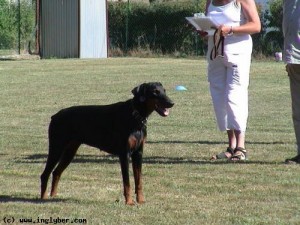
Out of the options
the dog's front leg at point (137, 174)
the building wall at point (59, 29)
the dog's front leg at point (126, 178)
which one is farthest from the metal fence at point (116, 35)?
the dog's front leg at point (126, 178)

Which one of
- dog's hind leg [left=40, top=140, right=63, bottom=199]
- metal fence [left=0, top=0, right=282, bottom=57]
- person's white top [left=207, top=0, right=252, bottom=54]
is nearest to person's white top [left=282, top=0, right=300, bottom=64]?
person's white top [left=207, top=0, right=252, bottom=54]

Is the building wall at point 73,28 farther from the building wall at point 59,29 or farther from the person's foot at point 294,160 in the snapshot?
the person's foot at point 294,160

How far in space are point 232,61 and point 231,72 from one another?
0.48 feet

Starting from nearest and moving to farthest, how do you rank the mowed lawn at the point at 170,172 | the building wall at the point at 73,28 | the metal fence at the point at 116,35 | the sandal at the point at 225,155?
1. the mowed lawn at the point at 170,172
2. the sandal at the point at 225,155
3. the building wall at the point at 73,28
4. the metal fence at the point at 116,35

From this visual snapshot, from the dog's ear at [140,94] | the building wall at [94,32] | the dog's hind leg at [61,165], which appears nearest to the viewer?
the dog's ear at [140,94]

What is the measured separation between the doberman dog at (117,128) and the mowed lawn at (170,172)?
1.07 ft

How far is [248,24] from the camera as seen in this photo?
9.54m

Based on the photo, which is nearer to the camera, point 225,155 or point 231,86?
point 231,86

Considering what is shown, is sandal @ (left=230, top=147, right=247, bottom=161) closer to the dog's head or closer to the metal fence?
the dog's head

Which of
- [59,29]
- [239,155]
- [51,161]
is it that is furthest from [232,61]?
[59,29]

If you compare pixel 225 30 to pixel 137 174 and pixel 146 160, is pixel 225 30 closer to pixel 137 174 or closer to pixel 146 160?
pixel 146 160

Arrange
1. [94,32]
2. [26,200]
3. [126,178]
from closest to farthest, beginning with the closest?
[126,178] → [26,200] → [94,32]

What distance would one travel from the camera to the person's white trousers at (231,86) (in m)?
9.68

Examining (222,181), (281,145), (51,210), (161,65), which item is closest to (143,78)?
(161,65)
